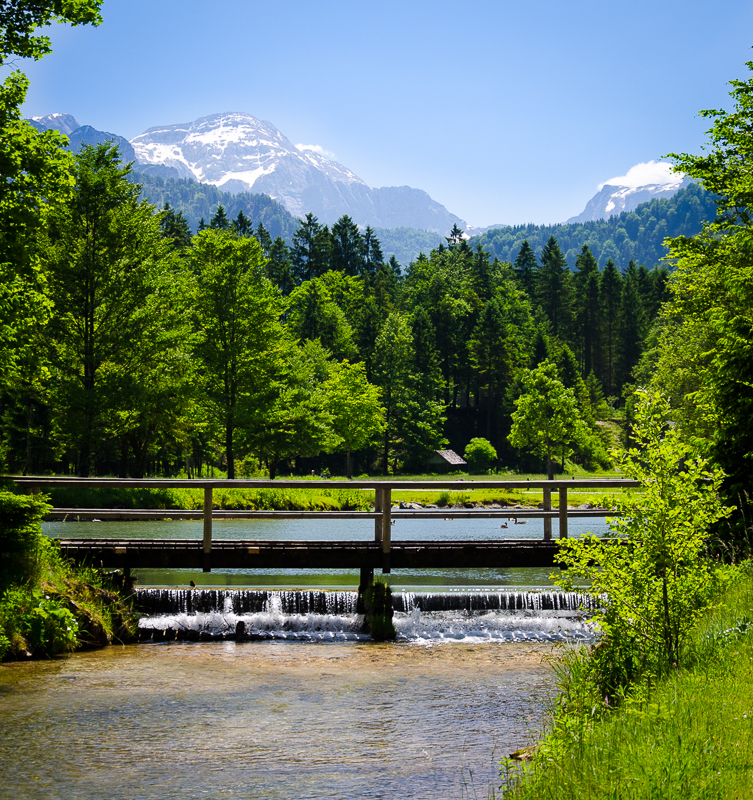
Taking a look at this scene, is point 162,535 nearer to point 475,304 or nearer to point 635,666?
point 635,666

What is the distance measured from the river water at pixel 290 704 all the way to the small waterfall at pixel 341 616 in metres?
0.04

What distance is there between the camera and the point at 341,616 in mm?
14516

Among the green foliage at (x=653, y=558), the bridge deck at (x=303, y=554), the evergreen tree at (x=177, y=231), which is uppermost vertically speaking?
the evergreen tree at (x=177, y=231)

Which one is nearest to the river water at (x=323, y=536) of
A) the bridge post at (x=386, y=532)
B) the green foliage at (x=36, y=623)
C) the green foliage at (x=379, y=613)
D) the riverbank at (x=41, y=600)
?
the green foliage at (x=379, y=613)

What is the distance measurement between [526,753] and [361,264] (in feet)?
357

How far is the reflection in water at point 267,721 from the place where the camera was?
6.93m

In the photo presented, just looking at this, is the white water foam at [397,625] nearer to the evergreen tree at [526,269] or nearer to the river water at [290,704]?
the river water at [290,704]

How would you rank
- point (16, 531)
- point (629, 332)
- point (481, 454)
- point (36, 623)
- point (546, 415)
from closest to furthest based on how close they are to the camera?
1. point (36, 623)
2. point (16, 531)
3. point (546, 415)
4. point (481, 454)
5. point (629, 332)

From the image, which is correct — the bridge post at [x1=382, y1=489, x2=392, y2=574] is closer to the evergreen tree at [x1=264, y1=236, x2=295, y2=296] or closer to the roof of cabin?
the roof of cabin

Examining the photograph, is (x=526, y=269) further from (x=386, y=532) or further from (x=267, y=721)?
(x=267, y=721)

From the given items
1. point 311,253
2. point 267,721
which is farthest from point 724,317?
point 311,253

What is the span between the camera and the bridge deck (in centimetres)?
1393

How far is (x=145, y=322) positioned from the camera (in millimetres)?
39906

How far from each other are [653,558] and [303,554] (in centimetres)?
816
